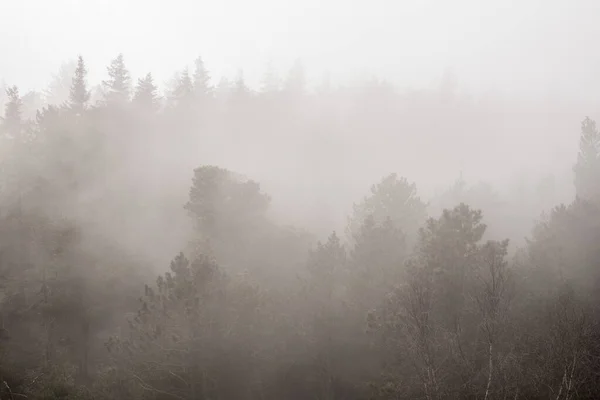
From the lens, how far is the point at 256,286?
998 inches

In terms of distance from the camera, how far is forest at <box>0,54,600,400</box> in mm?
21047

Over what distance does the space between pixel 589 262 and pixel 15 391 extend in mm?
38850

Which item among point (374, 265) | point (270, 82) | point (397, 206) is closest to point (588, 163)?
point (397, 206)

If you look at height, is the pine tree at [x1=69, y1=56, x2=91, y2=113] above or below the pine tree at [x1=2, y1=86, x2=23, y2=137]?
above

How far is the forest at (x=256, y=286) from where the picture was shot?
21047 millimetres

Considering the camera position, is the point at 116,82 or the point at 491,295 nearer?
the point at 491,295

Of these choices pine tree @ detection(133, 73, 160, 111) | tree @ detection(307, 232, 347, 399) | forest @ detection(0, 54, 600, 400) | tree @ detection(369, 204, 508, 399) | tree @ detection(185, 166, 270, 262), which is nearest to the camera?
forest @ detection(0, 54, 600, 400)

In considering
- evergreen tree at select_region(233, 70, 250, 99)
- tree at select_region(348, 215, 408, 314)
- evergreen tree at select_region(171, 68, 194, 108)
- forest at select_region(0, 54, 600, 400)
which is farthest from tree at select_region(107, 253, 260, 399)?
evergreen tree at select_region(233, 70, 250, 99)

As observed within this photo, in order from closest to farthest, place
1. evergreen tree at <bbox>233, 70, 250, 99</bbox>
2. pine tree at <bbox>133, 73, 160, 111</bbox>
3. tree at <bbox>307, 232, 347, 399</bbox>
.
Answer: tree at <bbox>307, 232, 347, 399</bbox> < pine tree at <bbox>133, 73, 160, 111</bbox> < evergreen tree at <bbox>233, 70, 250, 99</bbox>

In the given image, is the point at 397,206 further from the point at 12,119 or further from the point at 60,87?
the point at 60,87

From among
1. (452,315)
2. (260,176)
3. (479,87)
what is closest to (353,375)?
(452,315)

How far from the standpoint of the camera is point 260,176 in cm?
6656

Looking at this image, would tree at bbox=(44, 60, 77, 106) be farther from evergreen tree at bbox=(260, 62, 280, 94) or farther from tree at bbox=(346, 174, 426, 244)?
tree at bbox=(346, 174, 426, 244)

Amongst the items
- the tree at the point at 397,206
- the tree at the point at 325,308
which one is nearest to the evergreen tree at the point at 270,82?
the tree at the point at 397,206
